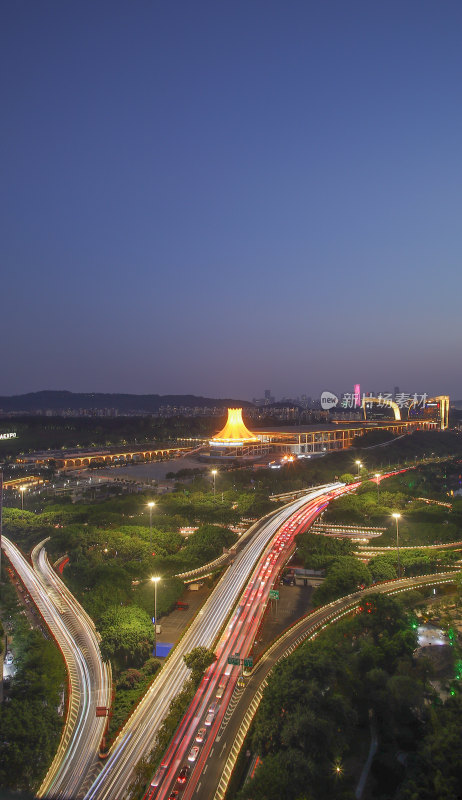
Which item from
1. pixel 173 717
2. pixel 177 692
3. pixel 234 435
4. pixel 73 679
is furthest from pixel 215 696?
pixel 234 435

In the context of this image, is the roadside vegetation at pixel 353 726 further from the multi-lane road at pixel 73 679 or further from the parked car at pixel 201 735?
the multi-lane road at pixel 73 679

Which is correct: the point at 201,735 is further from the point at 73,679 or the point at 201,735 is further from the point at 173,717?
the point at 73,679

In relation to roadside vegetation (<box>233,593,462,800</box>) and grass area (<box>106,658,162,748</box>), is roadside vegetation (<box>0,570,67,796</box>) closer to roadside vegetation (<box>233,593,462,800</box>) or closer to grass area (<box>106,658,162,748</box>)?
grass area (<box>106,658,162,748</box>)

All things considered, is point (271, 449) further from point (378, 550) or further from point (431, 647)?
point (431, 647)

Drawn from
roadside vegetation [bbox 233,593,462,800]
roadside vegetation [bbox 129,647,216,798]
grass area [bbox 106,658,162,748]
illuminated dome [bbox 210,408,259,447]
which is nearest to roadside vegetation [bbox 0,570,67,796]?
grass area [bbox 106,658,162,748]

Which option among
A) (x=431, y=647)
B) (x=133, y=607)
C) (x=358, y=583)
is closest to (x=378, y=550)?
(x=358, y=583)

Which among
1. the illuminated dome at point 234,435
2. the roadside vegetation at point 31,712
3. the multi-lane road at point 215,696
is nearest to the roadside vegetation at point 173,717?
the multi-lane road at point 215,696
